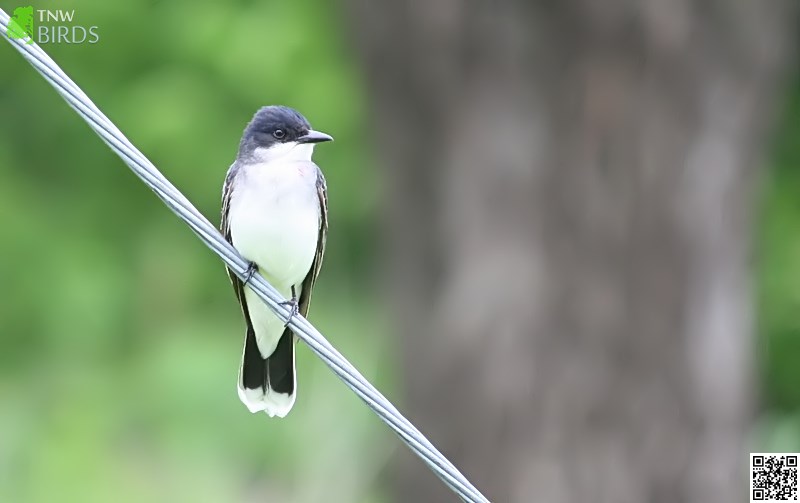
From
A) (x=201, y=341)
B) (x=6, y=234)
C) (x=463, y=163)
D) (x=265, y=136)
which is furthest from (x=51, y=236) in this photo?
(x=265, y=136)

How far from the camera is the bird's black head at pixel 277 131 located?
397cm

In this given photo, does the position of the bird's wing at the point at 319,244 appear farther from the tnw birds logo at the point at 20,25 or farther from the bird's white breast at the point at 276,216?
the tnw birds logo at the point at 20,25

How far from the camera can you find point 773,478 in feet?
17.0

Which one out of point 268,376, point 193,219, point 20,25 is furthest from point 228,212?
point 193,219

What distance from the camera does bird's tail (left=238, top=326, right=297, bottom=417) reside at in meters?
3.96

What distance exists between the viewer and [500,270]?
257 inches

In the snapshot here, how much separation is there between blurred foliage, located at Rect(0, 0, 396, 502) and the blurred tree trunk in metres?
1.23

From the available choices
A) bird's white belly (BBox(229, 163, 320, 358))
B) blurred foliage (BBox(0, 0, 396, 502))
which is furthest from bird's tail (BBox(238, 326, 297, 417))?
blurred foliage (BBox(0, 0, 396, 502))

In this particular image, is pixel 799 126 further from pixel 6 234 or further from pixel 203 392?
pixel 6 234

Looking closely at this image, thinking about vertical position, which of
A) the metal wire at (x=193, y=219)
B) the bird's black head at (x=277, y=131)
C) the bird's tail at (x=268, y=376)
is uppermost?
the bird's black head at (x=277, y=131)

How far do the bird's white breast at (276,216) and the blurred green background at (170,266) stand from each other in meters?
3.52

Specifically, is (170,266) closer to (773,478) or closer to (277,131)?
(773,478)

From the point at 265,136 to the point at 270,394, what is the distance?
0.81 metres

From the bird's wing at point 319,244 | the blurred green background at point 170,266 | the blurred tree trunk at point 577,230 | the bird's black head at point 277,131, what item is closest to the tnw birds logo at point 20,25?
the bird's black head at point 277,131
